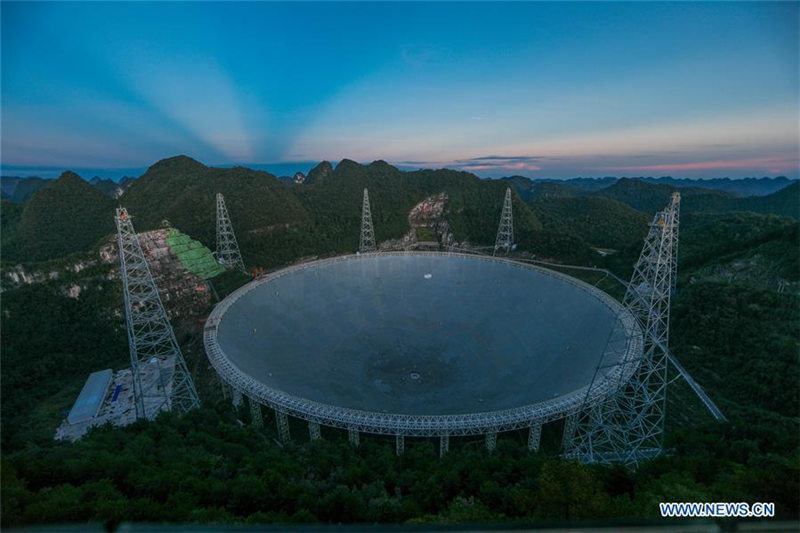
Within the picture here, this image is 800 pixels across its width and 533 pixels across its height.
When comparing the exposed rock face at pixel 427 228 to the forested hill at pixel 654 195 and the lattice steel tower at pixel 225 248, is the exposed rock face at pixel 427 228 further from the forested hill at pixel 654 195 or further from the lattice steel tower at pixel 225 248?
the forested hill at pixel 654 195

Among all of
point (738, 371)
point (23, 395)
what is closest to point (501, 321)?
point (738, 371)

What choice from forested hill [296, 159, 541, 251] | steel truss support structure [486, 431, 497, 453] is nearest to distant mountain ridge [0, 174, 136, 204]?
forested hill [296, 159, 541, 251]

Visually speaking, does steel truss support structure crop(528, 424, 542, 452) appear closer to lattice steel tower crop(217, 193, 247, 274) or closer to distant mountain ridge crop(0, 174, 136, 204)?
lattice steel tower crop(217, 193, 247, 274)

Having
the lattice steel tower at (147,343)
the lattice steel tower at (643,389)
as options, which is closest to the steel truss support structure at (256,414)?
the lattice steel tower at (147,343)

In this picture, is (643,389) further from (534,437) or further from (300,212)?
(300,212)

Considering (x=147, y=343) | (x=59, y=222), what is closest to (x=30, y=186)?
(x=59, y=222)

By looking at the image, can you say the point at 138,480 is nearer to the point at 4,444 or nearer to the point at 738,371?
the point at 4,444
